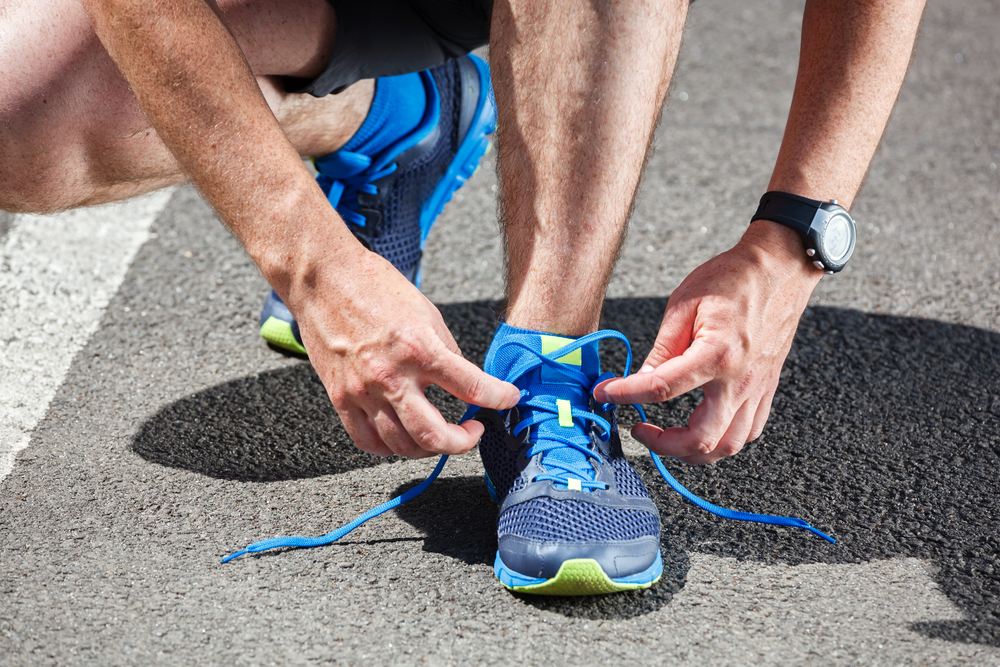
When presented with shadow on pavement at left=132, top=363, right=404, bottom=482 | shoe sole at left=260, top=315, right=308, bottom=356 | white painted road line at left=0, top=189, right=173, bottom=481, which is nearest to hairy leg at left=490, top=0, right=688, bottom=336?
shadow on pavement at left=132, top=363, right=404, bottom=482

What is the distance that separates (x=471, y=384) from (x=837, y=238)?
610mm

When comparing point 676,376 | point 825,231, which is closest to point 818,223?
point 825,231


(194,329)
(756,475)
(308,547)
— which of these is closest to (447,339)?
(308,547)

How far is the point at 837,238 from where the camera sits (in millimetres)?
1349

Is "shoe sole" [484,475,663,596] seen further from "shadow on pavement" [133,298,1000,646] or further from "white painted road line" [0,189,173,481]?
"white painted road line" [0,189,173,481]

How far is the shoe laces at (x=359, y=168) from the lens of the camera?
181 centimetres

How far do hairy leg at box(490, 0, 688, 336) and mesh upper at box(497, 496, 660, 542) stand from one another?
26cm

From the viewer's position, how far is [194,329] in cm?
196

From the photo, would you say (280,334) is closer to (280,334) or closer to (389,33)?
(280,334)

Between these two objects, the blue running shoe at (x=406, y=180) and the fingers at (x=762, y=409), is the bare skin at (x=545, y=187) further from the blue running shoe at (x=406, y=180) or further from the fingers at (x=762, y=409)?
the blue running shoe at (x=406, y=180)

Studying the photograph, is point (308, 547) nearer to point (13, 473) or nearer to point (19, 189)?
point (13, 473)

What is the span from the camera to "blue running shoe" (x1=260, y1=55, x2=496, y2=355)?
182 cm

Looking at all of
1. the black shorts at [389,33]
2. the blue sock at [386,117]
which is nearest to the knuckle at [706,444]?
the black shorts at [389,33]

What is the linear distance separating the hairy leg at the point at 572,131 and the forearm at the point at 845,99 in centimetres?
25
